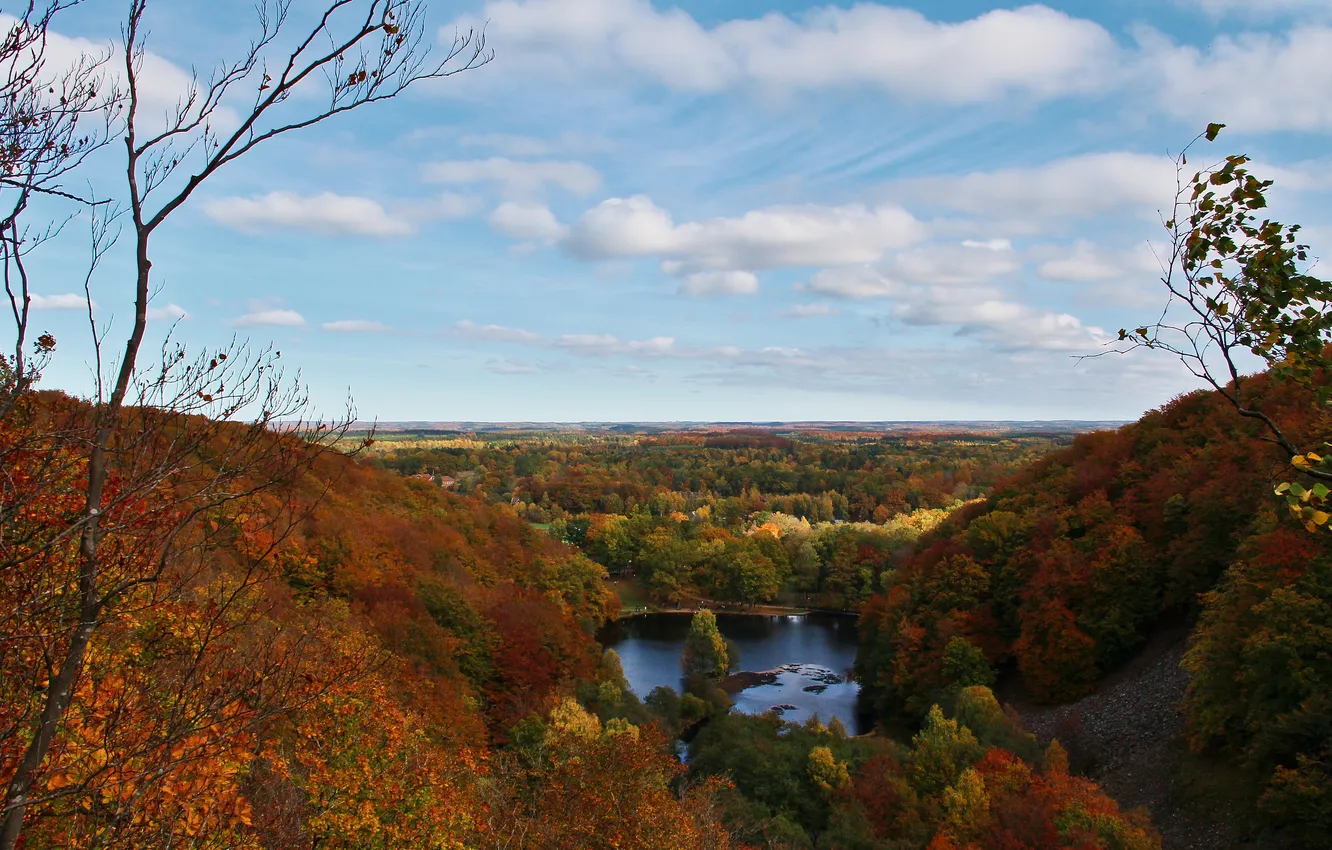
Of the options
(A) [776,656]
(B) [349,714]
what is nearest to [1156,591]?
(A) [776,656]

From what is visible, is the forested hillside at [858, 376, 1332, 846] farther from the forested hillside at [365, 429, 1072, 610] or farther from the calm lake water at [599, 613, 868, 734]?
the forested hillside at [365, 429, 1072, 610]

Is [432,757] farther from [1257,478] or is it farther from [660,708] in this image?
[1257,478]

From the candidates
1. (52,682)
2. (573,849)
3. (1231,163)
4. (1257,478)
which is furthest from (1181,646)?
(52,682)

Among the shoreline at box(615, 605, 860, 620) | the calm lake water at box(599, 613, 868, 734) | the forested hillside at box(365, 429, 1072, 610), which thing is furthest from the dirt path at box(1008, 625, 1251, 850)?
the forested hillside at box(365, 429, 1072, 610)

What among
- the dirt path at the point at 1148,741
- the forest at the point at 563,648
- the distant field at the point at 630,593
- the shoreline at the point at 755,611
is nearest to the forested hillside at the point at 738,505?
the distant field at the point at 630,593

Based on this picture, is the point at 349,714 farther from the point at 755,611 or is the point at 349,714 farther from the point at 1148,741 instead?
the point at 755,611

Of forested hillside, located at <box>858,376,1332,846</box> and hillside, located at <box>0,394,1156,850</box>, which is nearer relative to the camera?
hillside, located at <box>0,394,1156,850</box>

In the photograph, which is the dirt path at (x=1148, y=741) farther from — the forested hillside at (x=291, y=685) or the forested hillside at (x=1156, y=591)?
the forested hillside at (x=291, y=685)

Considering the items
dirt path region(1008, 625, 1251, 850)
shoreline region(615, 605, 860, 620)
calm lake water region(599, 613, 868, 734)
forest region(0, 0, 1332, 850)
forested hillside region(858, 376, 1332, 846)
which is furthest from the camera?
shoreline region(615, 605, 860, 620)
